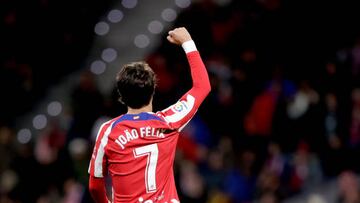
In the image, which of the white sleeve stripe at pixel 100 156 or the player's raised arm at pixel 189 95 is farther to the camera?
the player's raised arm at pixel 189 95

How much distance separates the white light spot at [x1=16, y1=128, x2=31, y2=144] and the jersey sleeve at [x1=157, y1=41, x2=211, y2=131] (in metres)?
8.15

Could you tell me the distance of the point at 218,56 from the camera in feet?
38.9

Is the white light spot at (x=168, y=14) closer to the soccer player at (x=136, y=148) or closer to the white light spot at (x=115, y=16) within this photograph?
the white light spot at (x=115, y=16)

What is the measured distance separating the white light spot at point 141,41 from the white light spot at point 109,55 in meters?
0.41

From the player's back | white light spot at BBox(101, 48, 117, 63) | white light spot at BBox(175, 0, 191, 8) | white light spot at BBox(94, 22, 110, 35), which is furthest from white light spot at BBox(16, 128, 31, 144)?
the player's back

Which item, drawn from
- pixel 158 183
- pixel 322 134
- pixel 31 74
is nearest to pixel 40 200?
pixel 31 74

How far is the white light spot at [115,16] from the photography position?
13.6 metres

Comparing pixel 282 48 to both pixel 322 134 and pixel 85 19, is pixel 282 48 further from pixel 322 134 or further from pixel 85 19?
pixel 85 19

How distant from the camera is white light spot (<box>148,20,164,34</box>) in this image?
1321 centimetres

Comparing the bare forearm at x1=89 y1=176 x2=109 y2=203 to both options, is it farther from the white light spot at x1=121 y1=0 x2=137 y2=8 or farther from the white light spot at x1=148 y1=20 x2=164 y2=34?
the white light spot at x1=121 y1=0 x2=137 y2=8

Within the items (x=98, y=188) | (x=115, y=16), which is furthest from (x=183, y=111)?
(x=115, y=16)

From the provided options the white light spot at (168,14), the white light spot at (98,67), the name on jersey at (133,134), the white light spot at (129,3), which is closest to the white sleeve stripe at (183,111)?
the name on jersey at (133,134)

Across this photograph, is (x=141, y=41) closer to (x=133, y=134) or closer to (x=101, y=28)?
(x=101, y=28)

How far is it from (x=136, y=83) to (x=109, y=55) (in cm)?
901
